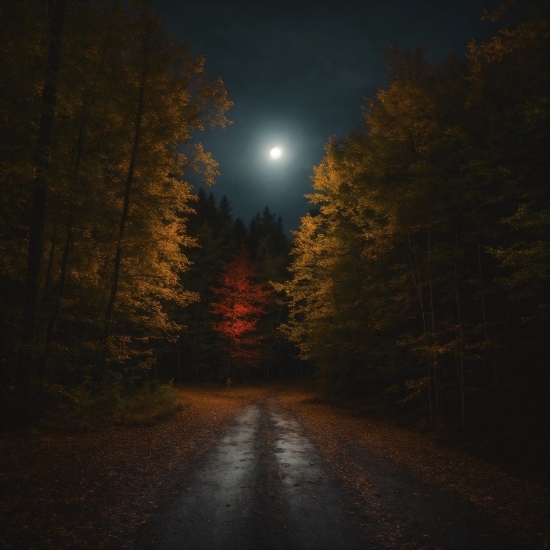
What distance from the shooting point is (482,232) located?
12969mm

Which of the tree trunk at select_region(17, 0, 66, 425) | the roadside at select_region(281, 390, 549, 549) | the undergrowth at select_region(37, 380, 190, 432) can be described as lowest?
the roadside at select_region(281, 390, 549, 549)

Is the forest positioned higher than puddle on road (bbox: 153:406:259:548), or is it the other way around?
the forest

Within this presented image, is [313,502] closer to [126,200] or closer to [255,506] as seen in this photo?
[255,506]

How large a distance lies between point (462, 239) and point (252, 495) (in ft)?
41.1

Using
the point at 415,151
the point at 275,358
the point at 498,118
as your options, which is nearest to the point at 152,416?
the point at 415,151

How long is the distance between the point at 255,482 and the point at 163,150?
49.5 feet

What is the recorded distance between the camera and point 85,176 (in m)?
13.7

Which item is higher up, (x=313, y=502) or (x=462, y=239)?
(x=462, y=239)

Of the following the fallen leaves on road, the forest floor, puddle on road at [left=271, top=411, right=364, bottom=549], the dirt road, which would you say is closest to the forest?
the fallen leaves on road

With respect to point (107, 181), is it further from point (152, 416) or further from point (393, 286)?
point (393, 286)

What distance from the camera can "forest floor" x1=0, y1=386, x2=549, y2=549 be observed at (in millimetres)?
5055

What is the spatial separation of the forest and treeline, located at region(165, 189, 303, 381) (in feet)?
64.2

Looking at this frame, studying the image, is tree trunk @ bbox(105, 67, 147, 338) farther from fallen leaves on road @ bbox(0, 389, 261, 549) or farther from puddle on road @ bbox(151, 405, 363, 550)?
puddle on road @ bbox(151, 405, 363, 550)

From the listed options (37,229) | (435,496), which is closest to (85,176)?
(37,229)
